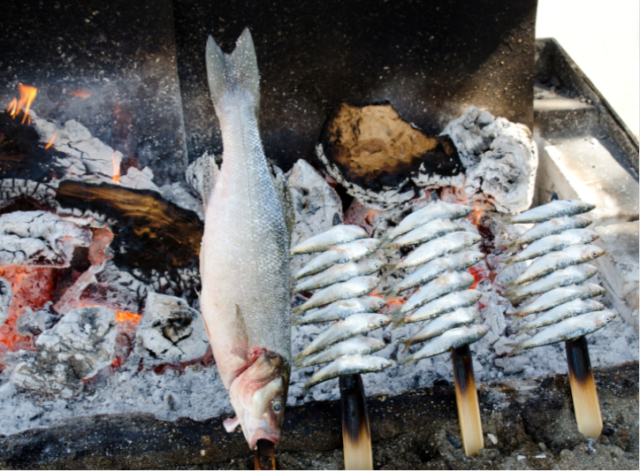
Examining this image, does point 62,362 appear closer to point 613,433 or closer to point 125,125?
point 125,125

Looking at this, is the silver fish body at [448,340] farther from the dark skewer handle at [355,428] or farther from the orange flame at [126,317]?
the orange flame at [126,317]

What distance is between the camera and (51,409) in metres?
2.63

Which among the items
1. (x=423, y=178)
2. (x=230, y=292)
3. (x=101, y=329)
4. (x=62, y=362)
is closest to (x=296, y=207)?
(x=423, y=178)

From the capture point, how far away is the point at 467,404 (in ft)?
7.96

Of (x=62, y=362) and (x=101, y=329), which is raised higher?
(x=101, y=329)

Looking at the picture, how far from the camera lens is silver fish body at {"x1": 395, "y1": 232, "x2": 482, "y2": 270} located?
2506 mm

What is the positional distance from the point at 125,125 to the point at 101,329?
49.9 inches

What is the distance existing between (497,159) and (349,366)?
6.12 feet

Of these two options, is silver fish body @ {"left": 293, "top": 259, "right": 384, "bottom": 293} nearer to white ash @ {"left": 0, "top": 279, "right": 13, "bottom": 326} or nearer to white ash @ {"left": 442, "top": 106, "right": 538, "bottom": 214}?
white ash @ {"left": 442, "top": 106, "right": 538, "bottom": 214}

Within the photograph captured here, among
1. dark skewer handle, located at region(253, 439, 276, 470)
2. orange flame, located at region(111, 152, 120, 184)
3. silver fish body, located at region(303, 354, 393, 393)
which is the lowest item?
dark skewer handle, located at region(253, 439, 276, 470)

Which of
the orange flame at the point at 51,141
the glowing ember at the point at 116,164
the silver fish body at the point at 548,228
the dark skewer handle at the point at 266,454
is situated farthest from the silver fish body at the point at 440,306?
the orange flame at the point at 51,141

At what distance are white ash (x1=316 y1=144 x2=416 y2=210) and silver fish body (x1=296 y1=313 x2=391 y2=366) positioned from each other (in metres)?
1.09

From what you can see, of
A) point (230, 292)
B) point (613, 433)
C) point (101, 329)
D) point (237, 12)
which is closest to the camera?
point (230, 292)

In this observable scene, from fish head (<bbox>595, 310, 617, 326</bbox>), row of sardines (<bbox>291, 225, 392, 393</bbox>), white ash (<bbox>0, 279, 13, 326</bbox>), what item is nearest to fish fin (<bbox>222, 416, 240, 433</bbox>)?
row of sardines (<bbox>291, 225, 392, 393</bbox>)
